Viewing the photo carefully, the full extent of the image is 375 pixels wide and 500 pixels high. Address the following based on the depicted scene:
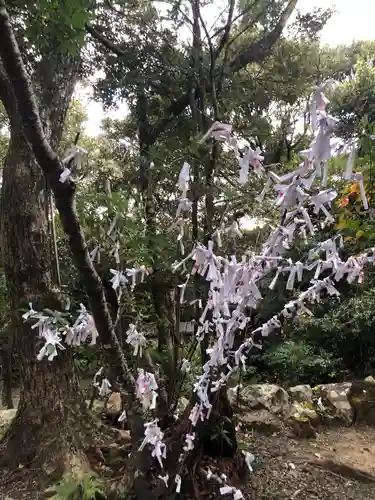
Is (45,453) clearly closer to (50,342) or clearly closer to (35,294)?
(35,294)

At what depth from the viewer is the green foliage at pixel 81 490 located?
200 centimetres

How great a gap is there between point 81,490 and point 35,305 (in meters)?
1.02

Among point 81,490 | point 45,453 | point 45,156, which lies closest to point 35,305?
point 45,453

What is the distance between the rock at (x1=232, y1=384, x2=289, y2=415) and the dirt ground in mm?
295

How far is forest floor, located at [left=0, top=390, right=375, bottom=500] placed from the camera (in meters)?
2.14

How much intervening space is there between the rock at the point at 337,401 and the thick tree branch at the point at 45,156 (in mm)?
2906

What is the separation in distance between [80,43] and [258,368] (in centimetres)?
504

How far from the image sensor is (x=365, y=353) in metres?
5.25

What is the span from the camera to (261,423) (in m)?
3.10

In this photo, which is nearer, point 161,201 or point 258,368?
point 161,201

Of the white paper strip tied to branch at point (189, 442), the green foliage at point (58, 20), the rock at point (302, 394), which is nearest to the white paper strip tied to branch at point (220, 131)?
the green foliage at point (58, 20)

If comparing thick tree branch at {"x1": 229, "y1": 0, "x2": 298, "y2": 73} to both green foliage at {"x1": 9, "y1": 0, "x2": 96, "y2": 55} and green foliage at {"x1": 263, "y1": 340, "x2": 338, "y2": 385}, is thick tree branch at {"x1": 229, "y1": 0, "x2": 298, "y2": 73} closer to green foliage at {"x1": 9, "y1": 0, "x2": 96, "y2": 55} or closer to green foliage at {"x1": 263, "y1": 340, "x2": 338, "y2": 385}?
green foliage at {"x1": 9, "y1": 0, "x2": 96, "y2": 55}

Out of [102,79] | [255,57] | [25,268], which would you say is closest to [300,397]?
[25,268]

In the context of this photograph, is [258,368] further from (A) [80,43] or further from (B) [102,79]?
(A) [80,43]
